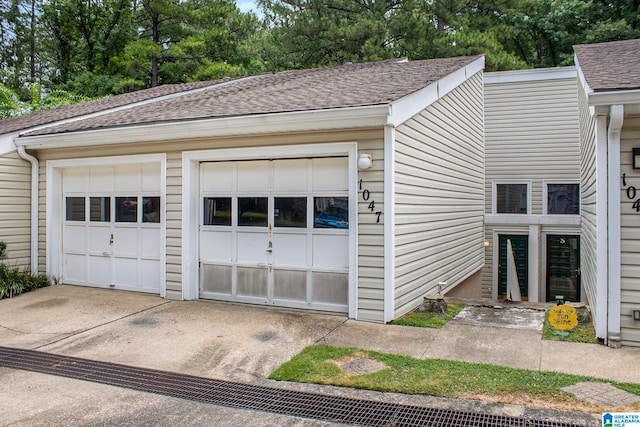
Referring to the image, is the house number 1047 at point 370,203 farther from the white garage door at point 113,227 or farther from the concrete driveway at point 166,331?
the white garage door at point 113,227

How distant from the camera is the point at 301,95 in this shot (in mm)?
7902

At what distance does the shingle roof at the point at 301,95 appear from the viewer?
22.4 feet

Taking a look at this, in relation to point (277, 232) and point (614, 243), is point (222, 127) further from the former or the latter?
point (614, 243)

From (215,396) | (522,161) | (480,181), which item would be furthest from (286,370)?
(522,161)

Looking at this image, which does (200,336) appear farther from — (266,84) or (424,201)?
(266,84)

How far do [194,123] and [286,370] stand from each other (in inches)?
161

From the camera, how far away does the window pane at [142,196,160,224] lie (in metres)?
8.19

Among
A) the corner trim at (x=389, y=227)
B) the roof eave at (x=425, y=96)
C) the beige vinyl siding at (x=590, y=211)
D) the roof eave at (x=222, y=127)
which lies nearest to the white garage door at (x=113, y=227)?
the roof eave at (x=222, y=127)

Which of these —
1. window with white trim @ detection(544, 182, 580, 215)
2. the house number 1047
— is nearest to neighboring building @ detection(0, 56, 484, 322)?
the house number 1047

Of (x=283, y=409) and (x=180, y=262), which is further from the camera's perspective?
(x=180, y=262)

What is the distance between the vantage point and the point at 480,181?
1196 centimetres

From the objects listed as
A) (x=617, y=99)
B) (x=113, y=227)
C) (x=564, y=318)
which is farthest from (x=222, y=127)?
(x=564, y=318)

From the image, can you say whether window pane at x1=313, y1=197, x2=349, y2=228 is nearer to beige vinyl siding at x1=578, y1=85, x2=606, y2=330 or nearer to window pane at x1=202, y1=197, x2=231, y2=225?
window pane at x1=202, y1=197, x2=231, y2=225

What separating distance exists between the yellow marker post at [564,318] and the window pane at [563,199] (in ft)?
25.4
